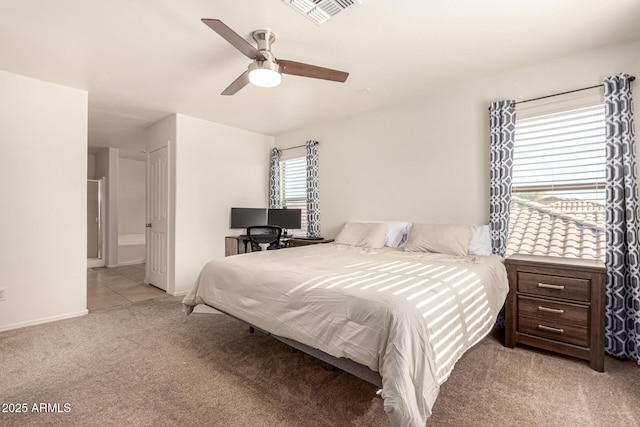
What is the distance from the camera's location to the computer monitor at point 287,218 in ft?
15.4

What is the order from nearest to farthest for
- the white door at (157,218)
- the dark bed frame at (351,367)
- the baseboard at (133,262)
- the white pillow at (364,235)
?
1. the dark bed frame at (351,367)
2. the white pillow at (364,235)
3. the white door at (157,218)
4. the baseboard at (133,262)

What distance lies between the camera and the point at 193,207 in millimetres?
4363

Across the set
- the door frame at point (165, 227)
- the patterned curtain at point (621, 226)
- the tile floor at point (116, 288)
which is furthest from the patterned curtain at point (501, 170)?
the tile floor at point (116, 288)

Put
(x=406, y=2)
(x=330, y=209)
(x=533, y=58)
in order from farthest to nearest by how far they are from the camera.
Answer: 1. (x=330, y=209)
2. (x=533, y=58)
3. (x=406, y=2)

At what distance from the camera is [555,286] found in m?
2.29

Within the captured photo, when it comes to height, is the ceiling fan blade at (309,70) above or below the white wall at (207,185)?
above

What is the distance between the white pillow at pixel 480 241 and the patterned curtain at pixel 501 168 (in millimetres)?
54

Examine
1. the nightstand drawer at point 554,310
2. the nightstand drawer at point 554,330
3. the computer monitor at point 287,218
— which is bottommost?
the nightstand drawer at point 554,330

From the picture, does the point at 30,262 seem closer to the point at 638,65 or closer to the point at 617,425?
the point at 617,425

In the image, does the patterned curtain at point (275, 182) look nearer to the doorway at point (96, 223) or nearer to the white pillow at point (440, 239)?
the white pillow at point (440, 239)

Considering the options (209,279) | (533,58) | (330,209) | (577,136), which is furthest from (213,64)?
(577,136)

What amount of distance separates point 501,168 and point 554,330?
1.47 m

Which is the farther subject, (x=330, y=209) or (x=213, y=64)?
(x=330, y=209)

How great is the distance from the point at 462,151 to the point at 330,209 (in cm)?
199
